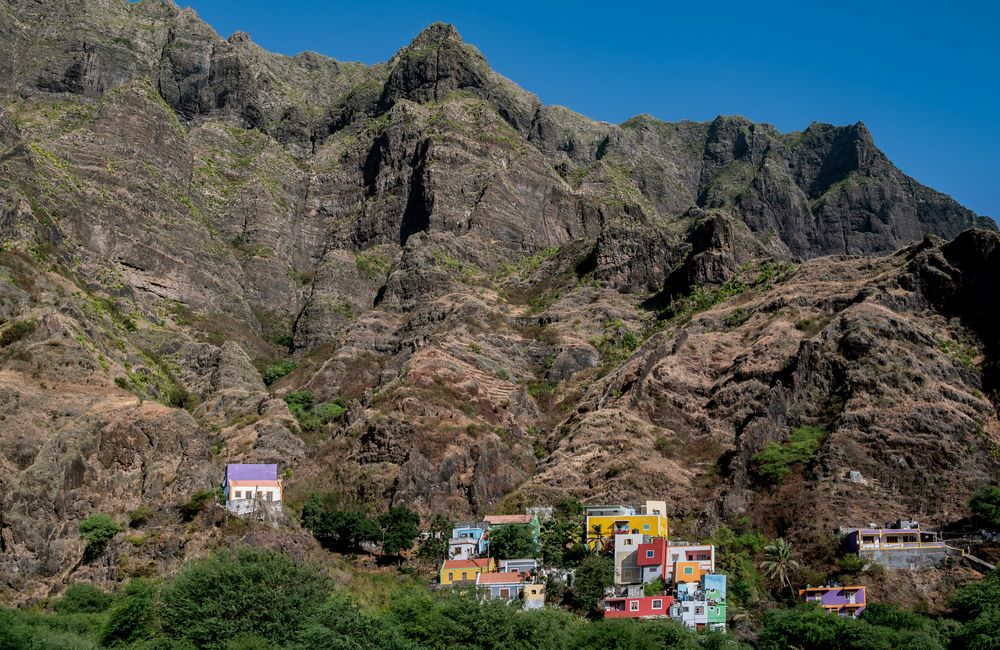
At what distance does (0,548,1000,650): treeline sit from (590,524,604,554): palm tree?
13134mm

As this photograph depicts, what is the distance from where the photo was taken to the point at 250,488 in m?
110

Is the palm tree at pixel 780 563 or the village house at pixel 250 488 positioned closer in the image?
the palm tree at pixel 780 563

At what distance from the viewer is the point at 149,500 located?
10694 centimetres

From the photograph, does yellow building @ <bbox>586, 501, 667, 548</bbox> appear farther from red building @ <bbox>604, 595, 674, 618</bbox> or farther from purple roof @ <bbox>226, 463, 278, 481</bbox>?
purple roof @ <bbox>226, 463, 278, 481</bbox>

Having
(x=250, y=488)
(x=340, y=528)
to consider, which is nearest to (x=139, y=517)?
(x=250, y=488)

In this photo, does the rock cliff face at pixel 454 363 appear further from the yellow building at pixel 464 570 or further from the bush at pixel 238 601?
the bush at pixel 238 601

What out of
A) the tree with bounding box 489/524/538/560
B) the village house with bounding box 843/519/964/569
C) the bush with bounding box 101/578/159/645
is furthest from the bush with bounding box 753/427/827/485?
the bush with bounding box 101/578/159/645

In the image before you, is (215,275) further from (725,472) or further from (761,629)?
(761,629)

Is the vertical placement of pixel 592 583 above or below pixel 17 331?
below

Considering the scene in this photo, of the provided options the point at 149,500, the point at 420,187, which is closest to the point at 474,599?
the point at 149,500

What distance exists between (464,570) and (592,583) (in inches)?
489

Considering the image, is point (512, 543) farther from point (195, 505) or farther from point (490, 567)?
point (195, 505)

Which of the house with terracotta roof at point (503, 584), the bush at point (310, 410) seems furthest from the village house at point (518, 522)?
the bush at point (310, 410)

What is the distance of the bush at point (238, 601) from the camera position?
7988cm
